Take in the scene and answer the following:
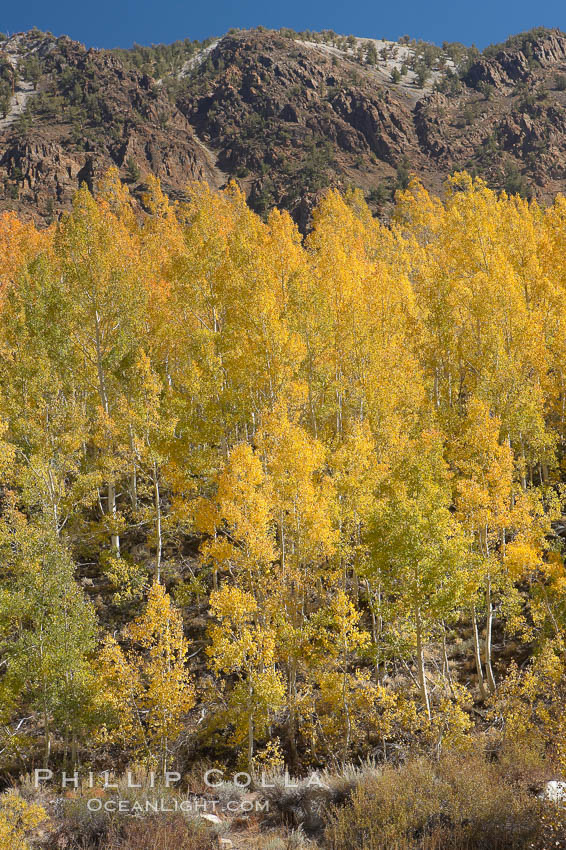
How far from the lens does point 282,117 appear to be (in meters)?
97.1

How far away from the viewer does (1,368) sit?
74.5 feet

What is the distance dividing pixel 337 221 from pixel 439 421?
19377 millimetres

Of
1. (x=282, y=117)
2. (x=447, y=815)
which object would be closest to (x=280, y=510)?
(x=447, y=815)

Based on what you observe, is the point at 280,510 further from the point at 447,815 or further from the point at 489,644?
the point at 447,815

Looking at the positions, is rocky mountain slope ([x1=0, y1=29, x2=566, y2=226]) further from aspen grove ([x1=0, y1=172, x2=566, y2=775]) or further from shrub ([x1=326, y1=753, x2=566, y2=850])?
shrub ([x1=326, y1=753, x2=566, y2=850])

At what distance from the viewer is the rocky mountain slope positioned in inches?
2904

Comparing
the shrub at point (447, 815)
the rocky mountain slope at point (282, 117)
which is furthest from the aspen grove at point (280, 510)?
the rocky mountain slope at point (282, 117)

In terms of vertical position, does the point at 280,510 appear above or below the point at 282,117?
below

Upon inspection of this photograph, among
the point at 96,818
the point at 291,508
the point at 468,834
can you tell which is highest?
the point at 291,508

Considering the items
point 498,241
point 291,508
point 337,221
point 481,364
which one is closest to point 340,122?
point 337,221

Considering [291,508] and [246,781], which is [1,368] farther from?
[246,781]

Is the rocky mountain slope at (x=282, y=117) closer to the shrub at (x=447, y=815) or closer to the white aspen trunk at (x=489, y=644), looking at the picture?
the white aspen trunk at (x=489, y=644)

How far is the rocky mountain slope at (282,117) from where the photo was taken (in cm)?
7375

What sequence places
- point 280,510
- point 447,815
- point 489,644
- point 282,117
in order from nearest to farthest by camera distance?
point 447,815 < point 280,510 < point 489,644 < point 282,117
